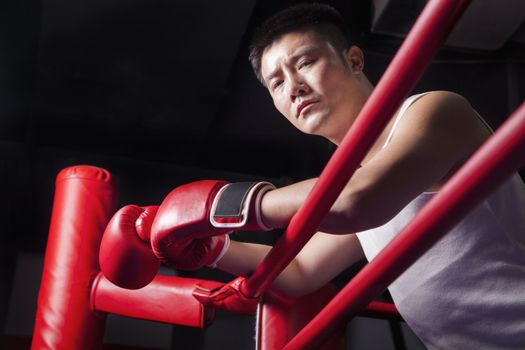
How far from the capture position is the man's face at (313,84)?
1.20 metres

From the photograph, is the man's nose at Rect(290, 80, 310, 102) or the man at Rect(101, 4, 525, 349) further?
the man's nose at Rect(290, 80, 310, 102)

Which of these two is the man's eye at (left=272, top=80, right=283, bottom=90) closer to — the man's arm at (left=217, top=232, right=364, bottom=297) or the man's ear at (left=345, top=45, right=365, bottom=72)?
the man's ear at (left=345, top=45, right=365, bottom=72)

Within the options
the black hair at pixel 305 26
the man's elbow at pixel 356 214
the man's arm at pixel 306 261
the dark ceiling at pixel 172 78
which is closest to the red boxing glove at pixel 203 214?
the man's elbow at pixel 356 214

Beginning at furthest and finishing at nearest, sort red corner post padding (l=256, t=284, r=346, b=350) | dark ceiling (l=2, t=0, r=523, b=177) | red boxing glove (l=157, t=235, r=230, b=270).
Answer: dark ceiling (l=2, t=0, r=523, b=177), red corner post padding (l=256, t=284, r=346, b=350), red boxing glove (l=157, t=235, r=230, b=270)

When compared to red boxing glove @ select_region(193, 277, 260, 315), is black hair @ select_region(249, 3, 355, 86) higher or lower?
higher

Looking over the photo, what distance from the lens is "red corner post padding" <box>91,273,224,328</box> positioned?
1.23m

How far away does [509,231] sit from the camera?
1034mm

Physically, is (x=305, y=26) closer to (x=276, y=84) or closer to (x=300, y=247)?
(x=276, y=84)

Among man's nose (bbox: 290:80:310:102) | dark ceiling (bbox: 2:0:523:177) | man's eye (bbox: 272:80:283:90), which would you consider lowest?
man's nose (bbox: 290:80:310:102)

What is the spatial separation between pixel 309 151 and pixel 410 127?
6.14ft

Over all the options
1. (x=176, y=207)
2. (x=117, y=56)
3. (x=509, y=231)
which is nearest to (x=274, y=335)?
(x=176, y=207)

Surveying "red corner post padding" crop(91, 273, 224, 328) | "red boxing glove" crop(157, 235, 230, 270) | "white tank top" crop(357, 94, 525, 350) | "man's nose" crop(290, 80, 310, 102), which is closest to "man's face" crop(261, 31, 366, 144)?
"man's nose" crop(290, 80, 310, 102)

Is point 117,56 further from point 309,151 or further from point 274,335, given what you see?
point 274,335

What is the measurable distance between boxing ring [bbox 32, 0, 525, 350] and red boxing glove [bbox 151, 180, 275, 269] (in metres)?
0.07
